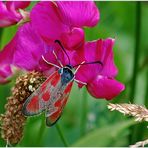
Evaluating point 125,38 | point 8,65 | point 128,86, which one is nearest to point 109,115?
point 128,86

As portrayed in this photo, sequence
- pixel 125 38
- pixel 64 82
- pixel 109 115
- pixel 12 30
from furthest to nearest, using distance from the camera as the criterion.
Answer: pixel 125 38 < pixel 109 115 < pixel 12 30 < pixel 64 82

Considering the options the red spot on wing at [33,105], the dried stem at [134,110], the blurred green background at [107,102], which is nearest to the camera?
the dried stem at [134,110]

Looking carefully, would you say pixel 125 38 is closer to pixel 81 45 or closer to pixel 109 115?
pixel 109 115

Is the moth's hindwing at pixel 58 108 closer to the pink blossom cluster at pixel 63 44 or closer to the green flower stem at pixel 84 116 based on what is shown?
the pink blossom cluster at pixel 63 44

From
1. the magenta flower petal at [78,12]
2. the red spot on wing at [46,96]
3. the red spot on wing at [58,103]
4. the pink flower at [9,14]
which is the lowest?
the red spot on wing at [58,103]

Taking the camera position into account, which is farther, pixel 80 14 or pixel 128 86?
pixel 128 86

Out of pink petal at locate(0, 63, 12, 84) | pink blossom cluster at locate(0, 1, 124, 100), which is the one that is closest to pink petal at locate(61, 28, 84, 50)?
pink blossom cluster at locate(0, 1, 124, 100)

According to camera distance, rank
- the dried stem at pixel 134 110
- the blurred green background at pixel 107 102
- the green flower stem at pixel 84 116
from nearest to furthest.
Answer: the dried stem at pixel 134 110, the blurred green background at pixel 107 102, the green flower stem at pixel 84 116

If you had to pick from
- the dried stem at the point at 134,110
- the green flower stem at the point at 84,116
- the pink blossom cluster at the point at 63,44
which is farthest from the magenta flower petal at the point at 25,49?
the green flower stem at the point at 84,116
